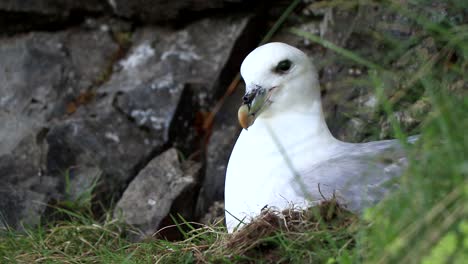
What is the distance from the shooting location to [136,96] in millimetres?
5023

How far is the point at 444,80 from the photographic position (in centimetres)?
280

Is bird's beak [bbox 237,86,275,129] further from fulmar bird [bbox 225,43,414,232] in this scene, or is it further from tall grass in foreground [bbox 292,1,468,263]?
tall grass in foreground [bbox 292,1,468,263]

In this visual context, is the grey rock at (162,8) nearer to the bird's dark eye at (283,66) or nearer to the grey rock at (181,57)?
the grey rock at (181,57)

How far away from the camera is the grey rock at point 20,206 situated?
4256 mm

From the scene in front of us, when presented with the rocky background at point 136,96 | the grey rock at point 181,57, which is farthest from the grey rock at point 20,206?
the grey rock at point 181,57

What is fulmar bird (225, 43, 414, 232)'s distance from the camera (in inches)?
128

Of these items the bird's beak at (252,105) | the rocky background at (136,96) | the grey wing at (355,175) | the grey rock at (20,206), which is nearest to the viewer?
the grey wing at (355,175)

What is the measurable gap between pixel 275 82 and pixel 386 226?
151 cm

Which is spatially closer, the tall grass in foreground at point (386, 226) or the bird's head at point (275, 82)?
the tall grass in foreground at point (386, 226)

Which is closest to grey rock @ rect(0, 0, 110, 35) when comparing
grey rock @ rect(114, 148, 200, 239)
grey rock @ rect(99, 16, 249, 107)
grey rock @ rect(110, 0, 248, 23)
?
grey rock @ rect(110, 0, 248, 23)

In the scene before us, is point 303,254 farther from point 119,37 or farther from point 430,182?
point 119,37

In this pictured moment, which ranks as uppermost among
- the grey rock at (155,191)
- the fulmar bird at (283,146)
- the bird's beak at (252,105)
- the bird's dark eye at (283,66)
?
the bird's dark eye at (283,66)

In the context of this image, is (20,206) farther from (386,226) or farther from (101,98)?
(386,226)

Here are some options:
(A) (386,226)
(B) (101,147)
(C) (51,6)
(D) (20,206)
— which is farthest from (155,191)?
(A) (386,226)
